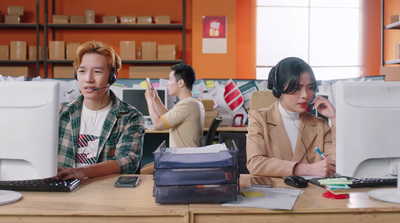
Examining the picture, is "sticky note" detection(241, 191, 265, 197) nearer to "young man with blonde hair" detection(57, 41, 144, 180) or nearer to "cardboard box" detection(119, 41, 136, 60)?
"young man with blonde hair" detection(57, 41, 144, 180)

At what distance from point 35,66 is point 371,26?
525cm

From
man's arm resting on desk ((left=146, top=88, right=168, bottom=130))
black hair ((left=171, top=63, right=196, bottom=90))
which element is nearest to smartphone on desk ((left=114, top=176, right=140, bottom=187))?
man's arm resting on desk ((left=146, top=88, right=168, bottom=130))

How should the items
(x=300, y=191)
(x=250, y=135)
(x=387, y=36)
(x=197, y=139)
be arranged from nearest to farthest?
(x=300, y=191)
(x=250, y=135)
(x=197, y=139)
(x=387, y=36)

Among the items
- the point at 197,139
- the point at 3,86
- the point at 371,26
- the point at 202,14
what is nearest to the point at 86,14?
the point at 202,14

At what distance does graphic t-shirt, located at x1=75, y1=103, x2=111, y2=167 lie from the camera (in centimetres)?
172

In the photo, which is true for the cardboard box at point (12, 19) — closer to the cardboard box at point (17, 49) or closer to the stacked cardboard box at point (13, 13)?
the stacked cardboard box at point (13, 13)

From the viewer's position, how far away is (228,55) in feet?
19.6

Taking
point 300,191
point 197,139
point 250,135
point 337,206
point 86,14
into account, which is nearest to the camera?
point 337,206

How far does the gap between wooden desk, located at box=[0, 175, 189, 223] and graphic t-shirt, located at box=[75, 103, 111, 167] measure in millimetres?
486

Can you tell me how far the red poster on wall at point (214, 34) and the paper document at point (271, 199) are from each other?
190 inches

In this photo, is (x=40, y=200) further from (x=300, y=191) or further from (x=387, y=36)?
(x=387, y=36)

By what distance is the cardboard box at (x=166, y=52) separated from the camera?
5.70 metres

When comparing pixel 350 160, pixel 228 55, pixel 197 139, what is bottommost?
pixel 197 139

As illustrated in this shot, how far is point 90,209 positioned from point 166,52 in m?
4.78
